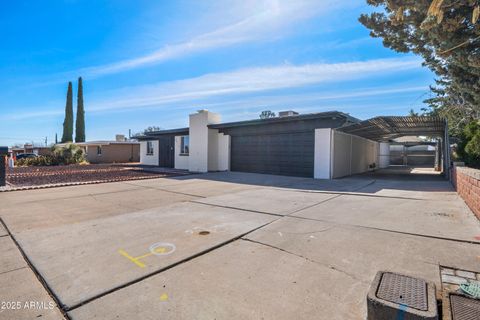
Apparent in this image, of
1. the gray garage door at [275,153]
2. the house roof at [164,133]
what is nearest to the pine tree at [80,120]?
the house roof at [164,133]

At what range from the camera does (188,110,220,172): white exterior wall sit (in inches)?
687

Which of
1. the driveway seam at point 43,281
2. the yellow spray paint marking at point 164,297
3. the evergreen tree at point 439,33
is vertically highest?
the evergreen tree at point 439,33

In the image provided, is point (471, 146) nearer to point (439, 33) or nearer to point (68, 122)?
point (439, 33)

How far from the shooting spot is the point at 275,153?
49.0 ft

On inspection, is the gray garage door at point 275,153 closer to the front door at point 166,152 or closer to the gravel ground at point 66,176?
the gravel ground at point 66,176

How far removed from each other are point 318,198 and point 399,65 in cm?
719

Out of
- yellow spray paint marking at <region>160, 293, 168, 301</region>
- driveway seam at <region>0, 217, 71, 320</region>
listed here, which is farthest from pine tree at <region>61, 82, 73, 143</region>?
yellow spray paint marking at <region>160, 293, 168, 301</region>

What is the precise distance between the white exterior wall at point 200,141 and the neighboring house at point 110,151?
51.4ft

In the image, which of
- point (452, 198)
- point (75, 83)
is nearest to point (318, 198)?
point (452, 198)

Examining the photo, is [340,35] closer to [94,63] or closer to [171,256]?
[171,256]

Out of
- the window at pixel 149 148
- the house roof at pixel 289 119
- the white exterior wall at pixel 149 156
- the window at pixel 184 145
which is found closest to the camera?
the house roof at pixel 289 119

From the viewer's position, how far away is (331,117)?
12375 mm

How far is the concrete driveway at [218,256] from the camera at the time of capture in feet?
7.51

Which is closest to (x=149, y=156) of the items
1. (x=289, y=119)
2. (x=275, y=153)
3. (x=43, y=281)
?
(x=275, y=153)
